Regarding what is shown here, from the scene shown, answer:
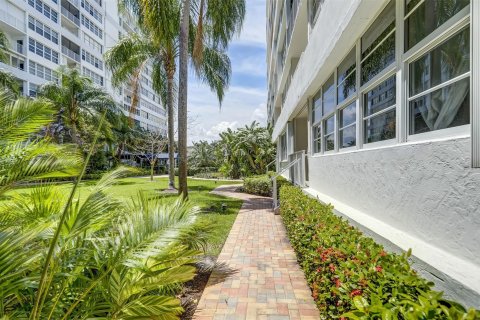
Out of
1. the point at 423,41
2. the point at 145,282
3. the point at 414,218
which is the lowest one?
the point at 145,282

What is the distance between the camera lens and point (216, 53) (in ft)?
56.9

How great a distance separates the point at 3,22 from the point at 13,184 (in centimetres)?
3468

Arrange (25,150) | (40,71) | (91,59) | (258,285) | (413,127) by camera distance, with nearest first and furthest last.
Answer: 1. (413,127)
2. (25,150)
3. (258,285)
4. (40,71)
5. (91,59)

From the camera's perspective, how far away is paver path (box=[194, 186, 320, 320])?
3834 millimetres

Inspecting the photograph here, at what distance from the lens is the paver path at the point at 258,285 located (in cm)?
383

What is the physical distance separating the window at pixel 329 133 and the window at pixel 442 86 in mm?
3327

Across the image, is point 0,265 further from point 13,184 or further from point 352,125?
point 352,125

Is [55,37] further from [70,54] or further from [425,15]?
[425,15]

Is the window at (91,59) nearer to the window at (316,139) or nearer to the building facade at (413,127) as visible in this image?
the window at (316,139)

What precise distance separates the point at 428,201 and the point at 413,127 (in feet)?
3.13

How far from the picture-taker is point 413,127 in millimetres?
3143

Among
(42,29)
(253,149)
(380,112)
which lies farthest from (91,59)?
(380,112)

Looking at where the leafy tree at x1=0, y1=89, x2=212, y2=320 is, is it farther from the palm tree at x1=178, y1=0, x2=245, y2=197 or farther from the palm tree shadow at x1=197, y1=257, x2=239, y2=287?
the palm tree at x1=178, y1=0, x2=245, y2=197

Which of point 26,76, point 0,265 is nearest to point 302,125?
point 0,265
